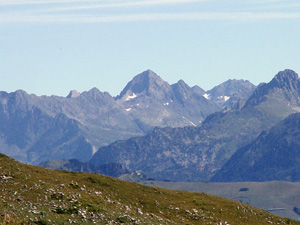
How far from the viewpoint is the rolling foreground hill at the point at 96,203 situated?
63.2 m

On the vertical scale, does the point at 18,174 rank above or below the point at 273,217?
above

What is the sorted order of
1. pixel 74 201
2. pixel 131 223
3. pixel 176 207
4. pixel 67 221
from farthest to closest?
pixel 176 207 < pixel 74 201 < pixel 131 223 < pixel 67 221

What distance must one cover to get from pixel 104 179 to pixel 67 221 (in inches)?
1216

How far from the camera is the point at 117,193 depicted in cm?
8438

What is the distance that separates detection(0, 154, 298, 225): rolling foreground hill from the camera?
6321 centimetres

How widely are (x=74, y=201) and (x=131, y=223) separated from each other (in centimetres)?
784

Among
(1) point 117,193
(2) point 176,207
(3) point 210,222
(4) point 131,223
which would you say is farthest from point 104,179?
(4) point 131,223

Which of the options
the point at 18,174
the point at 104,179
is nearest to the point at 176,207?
the point at 104,179

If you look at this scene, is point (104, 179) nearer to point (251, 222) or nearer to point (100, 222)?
point (251, 222)

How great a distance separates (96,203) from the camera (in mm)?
72812

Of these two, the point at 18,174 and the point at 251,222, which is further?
the point at 251,222

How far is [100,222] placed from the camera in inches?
2475

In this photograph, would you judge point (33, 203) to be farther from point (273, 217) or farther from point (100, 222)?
point (273, 217)

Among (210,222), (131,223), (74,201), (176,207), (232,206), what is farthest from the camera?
(232,206)
